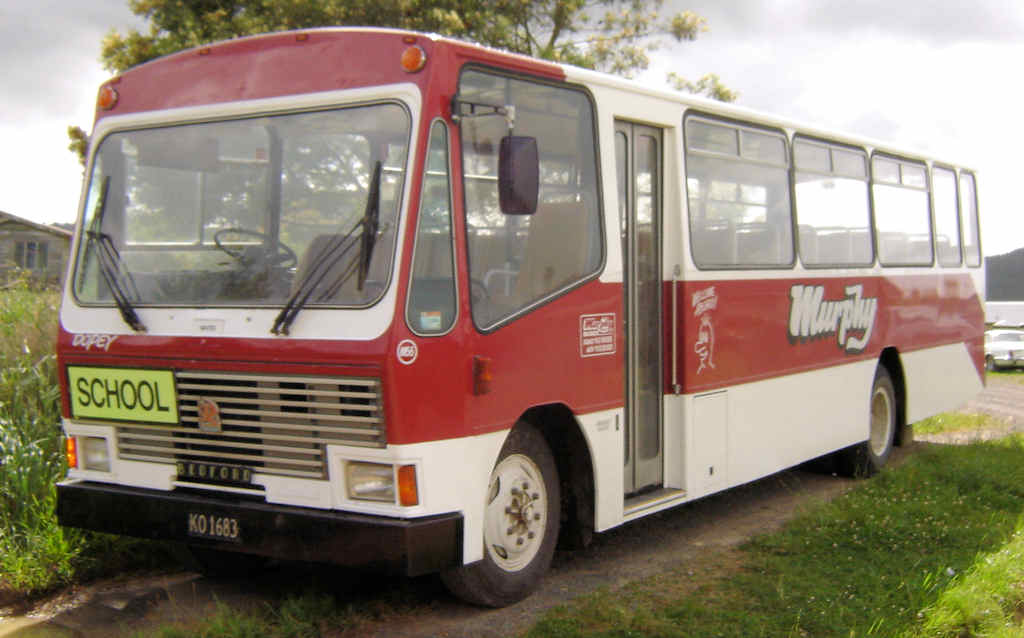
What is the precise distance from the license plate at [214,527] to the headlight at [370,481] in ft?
2.11

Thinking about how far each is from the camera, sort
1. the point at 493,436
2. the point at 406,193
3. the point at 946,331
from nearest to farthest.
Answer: the point at 406,193, the point at 493,436, the point at 946,331

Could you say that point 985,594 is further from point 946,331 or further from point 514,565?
point 946,331

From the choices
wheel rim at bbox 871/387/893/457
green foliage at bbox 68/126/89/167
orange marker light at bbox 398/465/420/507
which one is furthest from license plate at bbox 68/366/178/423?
green foliage at bbox 68/126/89/167

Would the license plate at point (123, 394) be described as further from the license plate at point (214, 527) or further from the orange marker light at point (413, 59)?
the orange marker light at point (413, 59)

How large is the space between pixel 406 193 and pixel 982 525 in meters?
4.96

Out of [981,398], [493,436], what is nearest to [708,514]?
[493,436]

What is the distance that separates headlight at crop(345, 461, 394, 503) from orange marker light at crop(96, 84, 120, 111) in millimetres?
2626

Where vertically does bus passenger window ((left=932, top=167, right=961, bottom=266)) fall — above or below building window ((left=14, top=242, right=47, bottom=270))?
below

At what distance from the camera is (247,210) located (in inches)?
223

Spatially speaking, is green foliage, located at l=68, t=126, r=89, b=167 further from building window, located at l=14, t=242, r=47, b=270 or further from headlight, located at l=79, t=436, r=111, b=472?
headlight, located at l=79, t=436, r=111, b=472

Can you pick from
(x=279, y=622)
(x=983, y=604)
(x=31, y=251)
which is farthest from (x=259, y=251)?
(x=31, y=251)

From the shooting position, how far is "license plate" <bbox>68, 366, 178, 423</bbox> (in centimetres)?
553

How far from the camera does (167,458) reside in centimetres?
562

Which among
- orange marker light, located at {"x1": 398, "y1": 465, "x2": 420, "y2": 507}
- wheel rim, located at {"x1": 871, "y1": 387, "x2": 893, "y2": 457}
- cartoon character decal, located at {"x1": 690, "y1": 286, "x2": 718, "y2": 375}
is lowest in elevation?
wheel rim, located at {"x1": 871, "y1": 387, "x2": 893, "y2": 457}
